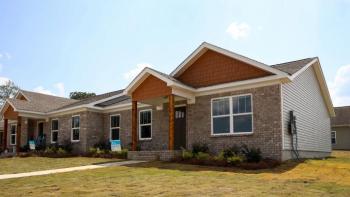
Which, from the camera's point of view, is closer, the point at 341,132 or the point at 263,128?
the point at 263,128

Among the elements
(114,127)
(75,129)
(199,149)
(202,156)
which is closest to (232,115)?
(199,149)

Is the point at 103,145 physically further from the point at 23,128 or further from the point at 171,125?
the point at 23,128

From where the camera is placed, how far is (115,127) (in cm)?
2459

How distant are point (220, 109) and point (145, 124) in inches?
242

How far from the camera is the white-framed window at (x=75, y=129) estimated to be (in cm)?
2548

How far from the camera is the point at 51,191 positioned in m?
9.30

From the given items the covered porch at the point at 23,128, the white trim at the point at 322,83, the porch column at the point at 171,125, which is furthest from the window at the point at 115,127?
the white trim at the point at 322,83

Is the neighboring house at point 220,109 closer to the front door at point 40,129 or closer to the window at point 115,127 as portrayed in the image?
the window at point 115,127

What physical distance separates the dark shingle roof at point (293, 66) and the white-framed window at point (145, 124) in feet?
26.3

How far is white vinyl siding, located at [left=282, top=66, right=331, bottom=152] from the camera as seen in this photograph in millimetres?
16375

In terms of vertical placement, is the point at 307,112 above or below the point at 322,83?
below

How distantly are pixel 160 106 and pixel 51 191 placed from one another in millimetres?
12250

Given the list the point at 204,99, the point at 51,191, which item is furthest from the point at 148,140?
the point at 51,191

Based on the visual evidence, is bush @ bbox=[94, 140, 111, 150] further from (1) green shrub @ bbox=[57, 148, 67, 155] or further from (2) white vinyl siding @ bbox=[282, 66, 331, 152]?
(2) white vinyl siding @ bbox=[282, 66, 331, 152]
